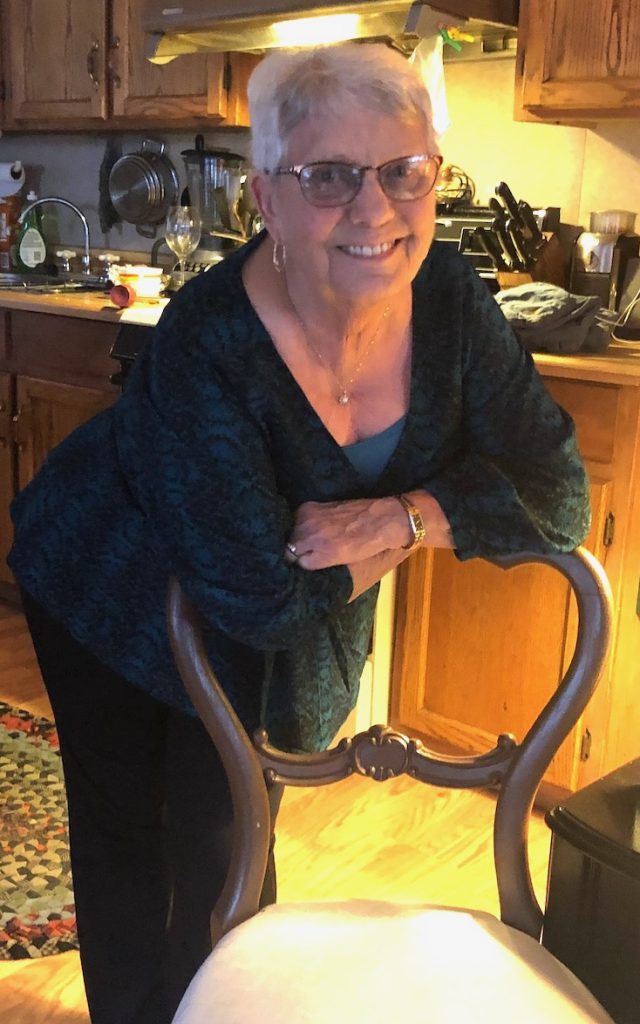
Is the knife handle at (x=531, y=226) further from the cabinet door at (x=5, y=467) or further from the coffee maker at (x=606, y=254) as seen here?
the cabinet door at (x=5, y=467)

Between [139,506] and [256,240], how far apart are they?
0.31 meters

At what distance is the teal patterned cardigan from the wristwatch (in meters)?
0.03

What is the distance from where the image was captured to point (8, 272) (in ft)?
11.5

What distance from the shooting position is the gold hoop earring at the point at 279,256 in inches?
40.1

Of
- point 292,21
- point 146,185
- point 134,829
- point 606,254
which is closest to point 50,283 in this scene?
point 146,185

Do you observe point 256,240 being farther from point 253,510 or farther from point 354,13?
point 354,13

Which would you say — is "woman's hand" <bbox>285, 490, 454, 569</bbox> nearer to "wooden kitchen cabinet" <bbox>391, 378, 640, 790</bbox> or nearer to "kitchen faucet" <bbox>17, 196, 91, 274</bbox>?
"wooden kitchen cabinet" <bbox>391, 378, 640, 790</bbox>

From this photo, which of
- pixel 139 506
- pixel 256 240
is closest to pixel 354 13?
pixel 256 240

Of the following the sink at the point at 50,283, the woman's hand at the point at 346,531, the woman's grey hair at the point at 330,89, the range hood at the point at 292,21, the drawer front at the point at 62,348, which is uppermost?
the range hood at the point at 292,21

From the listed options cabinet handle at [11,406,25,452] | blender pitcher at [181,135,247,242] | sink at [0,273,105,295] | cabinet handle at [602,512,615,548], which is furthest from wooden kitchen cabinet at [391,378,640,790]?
sink at [0,273,105,295]

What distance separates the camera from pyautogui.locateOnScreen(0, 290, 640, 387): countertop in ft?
5.63

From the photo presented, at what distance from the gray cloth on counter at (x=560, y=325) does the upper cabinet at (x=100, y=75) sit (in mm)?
1254

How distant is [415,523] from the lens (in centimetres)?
100

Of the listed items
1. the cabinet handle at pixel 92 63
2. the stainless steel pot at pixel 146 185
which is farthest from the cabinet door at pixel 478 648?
the cabinet handle at pixel 92 63
